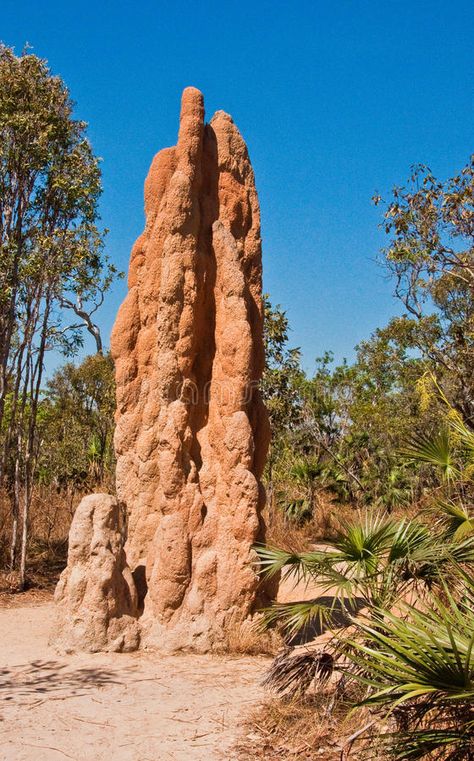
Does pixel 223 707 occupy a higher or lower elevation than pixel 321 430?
lower

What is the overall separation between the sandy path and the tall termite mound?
662 mm

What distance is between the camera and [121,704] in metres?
5.99

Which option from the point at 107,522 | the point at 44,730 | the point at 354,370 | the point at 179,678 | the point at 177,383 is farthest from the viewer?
the point at 354,370

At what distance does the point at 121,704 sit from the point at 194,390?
11.7 ft

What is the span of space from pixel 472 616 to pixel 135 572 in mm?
5313

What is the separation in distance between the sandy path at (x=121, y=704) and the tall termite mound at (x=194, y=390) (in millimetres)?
662

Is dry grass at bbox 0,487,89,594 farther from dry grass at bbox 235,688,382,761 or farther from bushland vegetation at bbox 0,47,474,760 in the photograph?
dry grass at bbox 235,688,382,761

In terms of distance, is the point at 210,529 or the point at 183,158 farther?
the point at 183,158

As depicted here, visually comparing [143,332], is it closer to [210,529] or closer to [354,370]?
[210,529]

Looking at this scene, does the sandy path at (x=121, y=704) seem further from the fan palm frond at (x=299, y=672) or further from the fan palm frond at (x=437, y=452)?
the fan palm frond at (x=437, y=452)

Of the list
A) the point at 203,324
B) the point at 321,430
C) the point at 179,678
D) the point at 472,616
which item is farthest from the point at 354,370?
the point at 472,616

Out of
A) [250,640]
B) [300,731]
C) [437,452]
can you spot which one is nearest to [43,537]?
[250,640]

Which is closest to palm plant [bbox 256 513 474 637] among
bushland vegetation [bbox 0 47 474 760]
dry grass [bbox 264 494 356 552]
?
bushland vegetation [bbox 0 47 474 760]

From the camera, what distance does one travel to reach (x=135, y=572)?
8.31 meters
